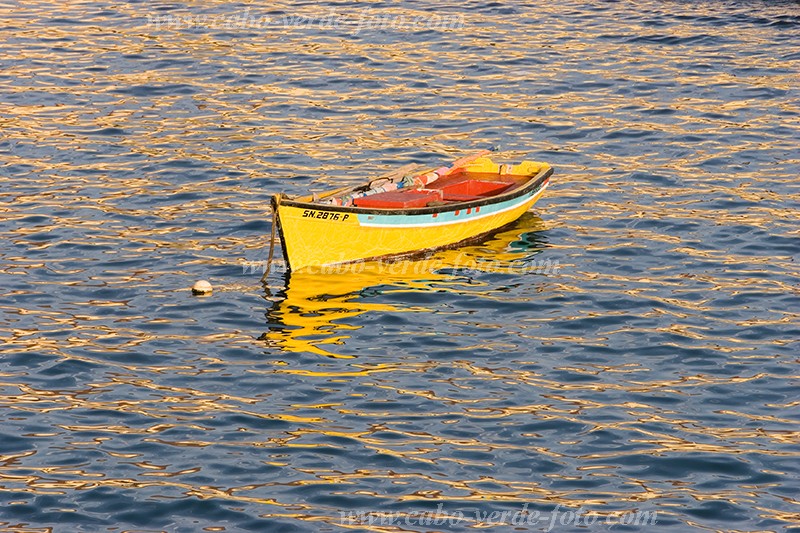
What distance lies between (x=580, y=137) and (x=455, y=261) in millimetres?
8436

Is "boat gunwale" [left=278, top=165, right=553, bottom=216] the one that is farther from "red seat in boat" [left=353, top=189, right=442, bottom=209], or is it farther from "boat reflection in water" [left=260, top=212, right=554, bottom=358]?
"boat reflection in water" [left=260, top=212, right=554, bottom=358]

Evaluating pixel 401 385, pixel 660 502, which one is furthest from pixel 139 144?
pixel 660 502

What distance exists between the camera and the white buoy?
23875mm

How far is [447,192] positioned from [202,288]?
6.35 m

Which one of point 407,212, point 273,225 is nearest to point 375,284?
point 407,212

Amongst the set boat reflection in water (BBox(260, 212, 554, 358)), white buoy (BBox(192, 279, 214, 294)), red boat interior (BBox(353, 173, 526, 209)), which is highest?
red boat interior (BBox(353, 173, 526, 209))

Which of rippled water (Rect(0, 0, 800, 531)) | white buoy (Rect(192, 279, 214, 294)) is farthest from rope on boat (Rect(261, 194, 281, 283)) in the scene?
white buoy (Rect(192, 279, 214, 294))

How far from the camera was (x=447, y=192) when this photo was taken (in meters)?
27.9

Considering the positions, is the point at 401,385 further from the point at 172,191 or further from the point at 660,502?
the point at 172,191

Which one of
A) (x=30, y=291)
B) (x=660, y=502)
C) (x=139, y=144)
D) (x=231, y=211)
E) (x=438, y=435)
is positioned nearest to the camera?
(x=660, y=502)

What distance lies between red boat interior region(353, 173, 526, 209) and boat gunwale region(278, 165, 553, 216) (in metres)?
0.33

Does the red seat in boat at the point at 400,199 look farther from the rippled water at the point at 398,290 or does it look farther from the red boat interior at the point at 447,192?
the rippled water at the point at 398,290

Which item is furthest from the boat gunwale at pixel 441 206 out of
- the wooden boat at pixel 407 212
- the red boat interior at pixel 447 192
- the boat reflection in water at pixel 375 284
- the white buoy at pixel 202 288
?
the white buoy at pixel 202 288

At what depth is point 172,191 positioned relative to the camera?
29453 millimetres
